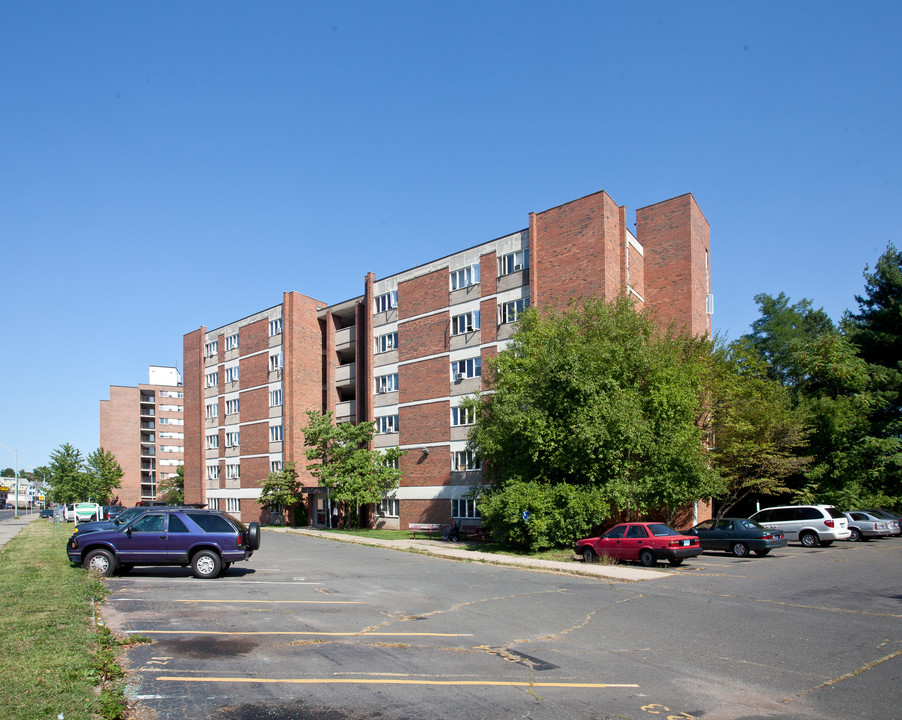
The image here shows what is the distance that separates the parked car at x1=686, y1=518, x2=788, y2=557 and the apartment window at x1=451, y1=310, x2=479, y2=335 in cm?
1735

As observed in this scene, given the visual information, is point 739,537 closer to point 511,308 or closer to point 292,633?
point 511,308

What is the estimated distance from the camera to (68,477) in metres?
83.4

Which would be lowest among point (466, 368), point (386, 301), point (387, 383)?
point (387, 383)

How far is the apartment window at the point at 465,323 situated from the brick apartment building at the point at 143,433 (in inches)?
3327

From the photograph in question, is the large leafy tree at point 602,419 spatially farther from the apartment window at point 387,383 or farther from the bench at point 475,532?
the apartment window at point 387,383

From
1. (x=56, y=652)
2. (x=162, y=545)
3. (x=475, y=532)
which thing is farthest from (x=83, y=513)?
(x=56, y=652)

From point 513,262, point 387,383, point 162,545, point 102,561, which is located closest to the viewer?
point 102,561

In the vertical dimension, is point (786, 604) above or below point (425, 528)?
above

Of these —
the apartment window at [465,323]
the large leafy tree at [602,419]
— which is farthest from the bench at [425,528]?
the apartment window at [465,323]

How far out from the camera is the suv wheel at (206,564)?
1828 centimetres

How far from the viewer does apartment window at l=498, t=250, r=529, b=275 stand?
3744 cm

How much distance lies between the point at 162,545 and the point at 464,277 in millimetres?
25845

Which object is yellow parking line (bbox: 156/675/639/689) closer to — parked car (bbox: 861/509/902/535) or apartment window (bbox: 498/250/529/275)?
parked car (bbox: 861/509/902/535)

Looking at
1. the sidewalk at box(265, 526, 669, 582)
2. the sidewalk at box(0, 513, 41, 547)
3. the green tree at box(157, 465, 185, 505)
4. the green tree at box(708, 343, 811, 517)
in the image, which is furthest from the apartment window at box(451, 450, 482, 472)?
the green tree at box(157, 465, 185, 505)
